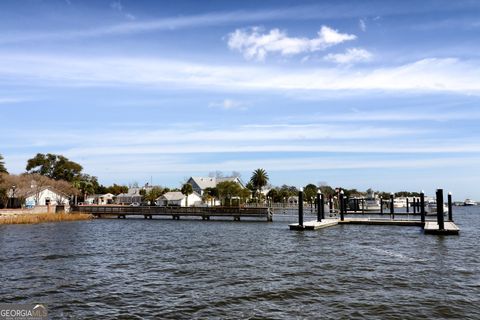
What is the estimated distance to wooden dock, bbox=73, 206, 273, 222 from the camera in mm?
76256

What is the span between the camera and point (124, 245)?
126ft

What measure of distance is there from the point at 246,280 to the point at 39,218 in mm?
59910

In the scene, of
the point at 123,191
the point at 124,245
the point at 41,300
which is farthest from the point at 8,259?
the point at 123,191

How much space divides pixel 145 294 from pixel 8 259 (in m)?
15.6

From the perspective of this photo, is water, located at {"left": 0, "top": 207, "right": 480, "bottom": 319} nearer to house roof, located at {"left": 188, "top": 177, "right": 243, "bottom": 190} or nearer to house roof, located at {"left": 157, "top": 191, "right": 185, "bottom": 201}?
house roof, located at {"left": 157, "top": 191, "right": 185, "bottom": 201}

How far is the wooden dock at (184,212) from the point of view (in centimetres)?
7626

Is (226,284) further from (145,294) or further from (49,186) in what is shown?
(49,186)

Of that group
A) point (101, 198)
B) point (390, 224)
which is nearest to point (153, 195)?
point (101, 198)

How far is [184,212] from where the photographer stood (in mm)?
84062

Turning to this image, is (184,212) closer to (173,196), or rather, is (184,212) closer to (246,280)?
(173,196)

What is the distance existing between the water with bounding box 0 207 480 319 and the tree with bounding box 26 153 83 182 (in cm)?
9915

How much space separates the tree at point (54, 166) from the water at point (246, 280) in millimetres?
99155

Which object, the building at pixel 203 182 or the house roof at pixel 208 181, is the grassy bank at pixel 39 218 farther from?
the house roof at pixel 208 181

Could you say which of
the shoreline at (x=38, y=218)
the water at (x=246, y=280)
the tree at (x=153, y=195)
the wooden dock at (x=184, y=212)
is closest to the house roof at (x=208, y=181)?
the tree at (x=153, y=195)
